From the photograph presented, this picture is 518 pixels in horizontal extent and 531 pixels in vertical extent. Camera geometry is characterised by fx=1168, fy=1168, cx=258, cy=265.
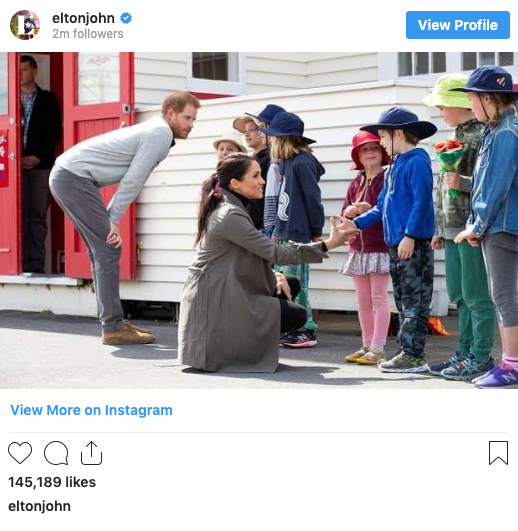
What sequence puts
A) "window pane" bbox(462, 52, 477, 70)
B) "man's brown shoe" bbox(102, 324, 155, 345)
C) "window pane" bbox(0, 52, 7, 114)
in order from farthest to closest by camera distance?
"window pane" bbox(462, 52, 477, 70) < "window pane" bbox(0, 52, 7, 114) < "man's brown shoe" bbox(102, 324, 155, 345)

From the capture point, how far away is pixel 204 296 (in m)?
6.60

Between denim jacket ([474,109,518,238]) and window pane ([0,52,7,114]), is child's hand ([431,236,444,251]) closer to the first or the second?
denim jacket ([474,109,518,238])

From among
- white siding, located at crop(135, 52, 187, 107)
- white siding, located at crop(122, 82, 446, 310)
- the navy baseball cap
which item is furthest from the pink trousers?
white siding, located at crop(135, 52, 187, 107)

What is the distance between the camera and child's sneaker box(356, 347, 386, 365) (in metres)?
6.91

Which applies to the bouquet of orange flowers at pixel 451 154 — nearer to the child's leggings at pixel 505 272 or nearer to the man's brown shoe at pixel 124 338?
the child's leggings at pixel 505 272

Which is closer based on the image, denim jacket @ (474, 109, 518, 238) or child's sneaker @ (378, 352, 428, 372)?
denim jacket @ (474, 109, 518, 238)

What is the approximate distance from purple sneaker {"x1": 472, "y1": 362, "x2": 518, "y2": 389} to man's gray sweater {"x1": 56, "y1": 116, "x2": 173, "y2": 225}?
9.96 feet

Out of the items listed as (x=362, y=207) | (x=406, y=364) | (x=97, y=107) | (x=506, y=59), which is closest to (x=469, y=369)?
(x=406, y=364)

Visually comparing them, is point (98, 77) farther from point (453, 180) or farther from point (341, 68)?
point (453, 180)

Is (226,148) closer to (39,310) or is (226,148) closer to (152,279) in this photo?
(152,279)

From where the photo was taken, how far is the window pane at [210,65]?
10953 mm
